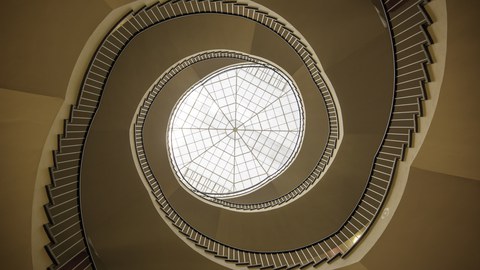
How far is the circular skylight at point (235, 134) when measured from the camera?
20.2 meters

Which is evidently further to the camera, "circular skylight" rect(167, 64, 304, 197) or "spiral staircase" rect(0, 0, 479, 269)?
"circular skylight" rect(167, 64, 304, 197)

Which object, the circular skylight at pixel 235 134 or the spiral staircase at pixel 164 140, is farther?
the circular skylight at pixel 235 134

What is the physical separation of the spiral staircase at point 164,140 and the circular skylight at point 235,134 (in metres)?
5.08

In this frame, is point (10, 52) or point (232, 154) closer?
point (10, 52)

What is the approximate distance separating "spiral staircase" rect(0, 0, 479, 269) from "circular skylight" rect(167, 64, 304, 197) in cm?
508

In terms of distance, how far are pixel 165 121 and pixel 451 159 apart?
499 inches

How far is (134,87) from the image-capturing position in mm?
12102

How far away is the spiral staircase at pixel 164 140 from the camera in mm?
8320

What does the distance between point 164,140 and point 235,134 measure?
23.3 feet

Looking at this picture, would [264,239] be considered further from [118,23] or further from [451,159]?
[118,23]

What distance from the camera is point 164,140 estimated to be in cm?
1488

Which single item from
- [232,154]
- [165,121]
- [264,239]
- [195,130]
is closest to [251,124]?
[232,154]

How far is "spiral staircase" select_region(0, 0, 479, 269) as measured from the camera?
8320 millimetres

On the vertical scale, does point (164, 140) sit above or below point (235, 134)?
above
